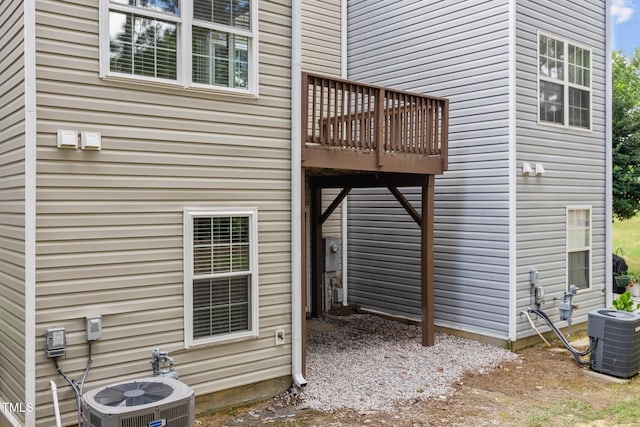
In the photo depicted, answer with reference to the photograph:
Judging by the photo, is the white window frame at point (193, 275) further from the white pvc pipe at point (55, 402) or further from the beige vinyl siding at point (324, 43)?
the beige vinyl siding at point (324, 43)

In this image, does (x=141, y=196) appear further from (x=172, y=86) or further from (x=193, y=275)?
(x=172, y=86)

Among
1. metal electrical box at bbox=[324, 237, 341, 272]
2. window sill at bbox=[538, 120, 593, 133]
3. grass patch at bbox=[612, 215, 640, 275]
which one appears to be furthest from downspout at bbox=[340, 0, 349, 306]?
grass patch at bbox=[612, 215, 640, 275]

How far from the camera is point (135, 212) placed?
472cm

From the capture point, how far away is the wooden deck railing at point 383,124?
21.0 feet

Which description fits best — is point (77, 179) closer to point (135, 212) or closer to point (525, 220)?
point (135, 212)

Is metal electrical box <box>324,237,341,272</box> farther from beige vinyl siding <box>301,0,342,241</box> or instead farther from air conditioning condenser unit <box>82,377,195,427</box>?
air conditioning condenser unit <box>82,377,195,427</box>

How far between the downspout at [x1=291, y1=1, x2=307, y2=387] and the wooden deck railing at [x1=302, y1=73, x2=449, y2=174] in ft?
1.29

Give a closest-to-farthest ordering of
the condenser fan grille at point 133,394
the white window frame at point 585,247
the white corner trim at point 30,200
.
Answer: the condenser fan grille at point 133,394 → the white corner trim at point 30,200 → the white window frame at point 585,247

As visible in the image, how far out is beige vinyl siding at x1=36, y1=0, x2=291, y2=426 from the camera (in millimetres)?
4289

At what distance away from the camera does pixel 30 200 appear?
416 cm

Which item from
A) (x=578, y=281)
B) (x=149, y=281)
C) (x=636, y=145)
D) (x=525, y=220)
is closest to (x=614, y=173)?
(x=636, y=145)

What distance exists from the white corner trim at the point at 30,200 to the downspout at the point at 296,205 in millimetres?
2484

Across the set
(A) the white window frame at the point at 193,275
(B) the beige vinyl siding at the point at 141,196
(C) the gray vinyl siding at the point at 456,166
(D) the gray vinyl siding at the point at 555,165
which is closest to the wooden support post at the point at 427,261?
(C) the gray vinyl siding at the point at 456,166

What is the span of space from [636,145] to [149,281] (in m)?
12.6
